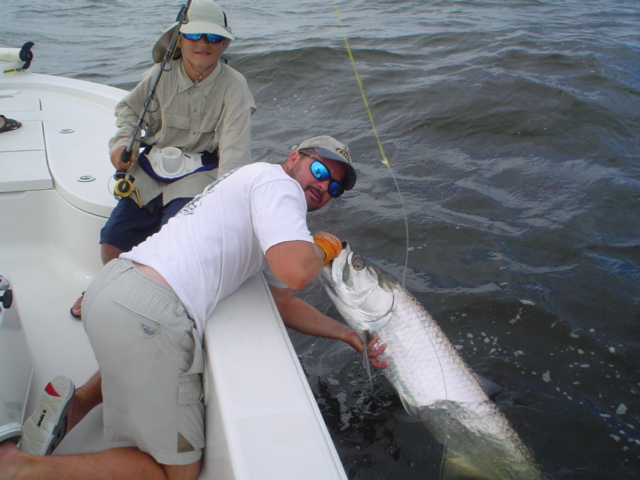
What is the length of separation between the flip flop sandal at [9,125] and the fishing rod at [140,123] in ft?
4.70

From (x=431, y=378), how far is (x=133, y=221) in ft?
6.34

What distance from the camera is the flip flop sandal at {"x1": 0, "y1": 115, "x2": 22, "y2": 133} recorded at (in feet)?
12.9

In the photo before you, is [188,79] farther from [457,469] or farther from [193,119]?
[457,469]

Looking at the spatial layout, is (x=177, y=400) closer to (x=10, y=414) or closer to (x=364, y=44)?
(x=10, y=414)

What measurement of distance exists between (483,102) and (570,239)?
3.44 metres

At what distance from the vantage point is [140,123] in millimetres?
3203

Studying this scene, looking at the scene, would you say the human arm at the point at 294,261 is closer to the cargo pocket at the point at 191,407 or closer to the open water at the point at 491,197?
the cargo pocket at the point at 191,407

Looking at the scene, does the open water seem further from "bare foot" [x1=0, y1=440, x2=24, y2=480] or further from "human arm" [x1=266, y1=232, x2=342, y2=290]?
"bare foot" [x1=0, y1=440, x2=24, y2=480]

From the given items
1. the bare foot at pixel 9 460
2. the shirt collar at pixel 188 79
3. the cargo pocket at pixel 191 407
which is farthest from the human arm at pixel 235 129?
the bare foot at pixel 9 460

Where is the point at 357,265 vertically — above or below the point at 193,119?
below

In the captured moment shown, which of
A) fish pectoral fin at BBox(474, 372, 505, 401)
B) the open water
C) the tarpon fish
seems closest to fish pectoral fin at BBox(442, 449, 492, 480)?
the tarpon fish

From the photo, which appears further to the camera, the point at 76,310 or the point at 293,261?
the point at 76,310

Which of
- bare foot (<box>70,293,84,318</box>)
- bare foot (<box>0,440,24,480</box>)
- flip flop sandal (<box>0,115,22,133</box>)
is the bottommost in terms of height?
bare foot (<box>70,293,84,318</box>)

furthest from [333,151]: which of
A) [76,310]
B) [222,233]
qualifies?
[76,310]
